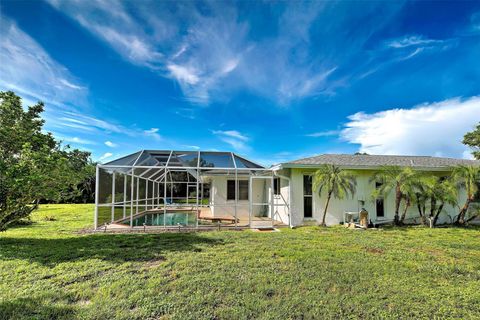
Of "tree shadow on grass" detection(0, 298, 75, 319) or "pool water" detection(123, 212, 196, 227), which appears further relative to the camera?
"pool water" detection(123, 212, 196, 227)

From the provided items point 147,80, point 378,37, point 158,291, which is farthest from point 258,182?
point 158,291

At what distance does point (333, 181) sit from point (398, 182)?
2.97 m

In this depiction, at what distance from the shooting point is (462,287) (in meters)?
4.50

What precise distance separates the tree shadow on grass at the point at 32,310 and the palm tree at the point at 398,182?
1218cm

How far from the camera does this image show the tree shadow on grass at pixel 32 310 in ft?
11.0

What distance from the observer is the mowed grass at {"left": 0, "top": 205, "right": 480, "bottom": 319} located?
3.60 m

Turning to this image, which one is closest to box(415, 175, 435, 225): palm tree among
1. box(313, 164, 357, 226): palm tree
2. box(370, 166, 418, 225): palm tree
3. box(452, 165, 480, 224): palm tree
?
box(370, 166, 418, 225): palm tree

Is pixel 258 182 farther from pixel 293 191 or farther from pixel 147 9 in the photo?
pixel 147 9

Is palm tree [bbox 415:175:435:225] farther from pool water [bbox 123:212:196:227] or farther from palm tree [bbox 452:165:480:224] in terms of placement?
pool water [bbox 123:212:196:227]

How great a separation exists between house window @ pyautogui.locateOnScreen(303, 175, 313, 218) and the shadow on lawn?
19.1ft

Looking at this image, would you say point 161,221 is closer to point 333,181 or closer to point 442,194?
point 333,181

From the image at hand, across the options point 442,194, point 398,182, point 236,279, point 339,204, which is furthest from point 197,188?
point 442,194

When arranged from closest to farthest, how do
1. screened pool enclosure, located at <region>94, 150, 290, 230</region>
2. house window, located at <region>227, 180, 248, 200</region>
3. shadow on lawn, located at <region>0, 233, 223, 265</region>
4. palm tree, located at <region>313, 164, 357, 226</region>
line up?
shadow on lawn, located at <region>0, 233, 223, 265</region> → screened pool enclosure, located at <region>94, 150, 290, 230</region> → palm tree, located at <region>313, 164, 357, 226</region> → house window, located at <region>227, 180, 248, 200</region>

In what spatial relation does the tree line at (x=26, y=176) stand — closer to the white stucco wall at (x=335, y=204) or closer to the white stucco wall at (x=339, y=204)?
the white stucco wall at (x=335, y=204)
